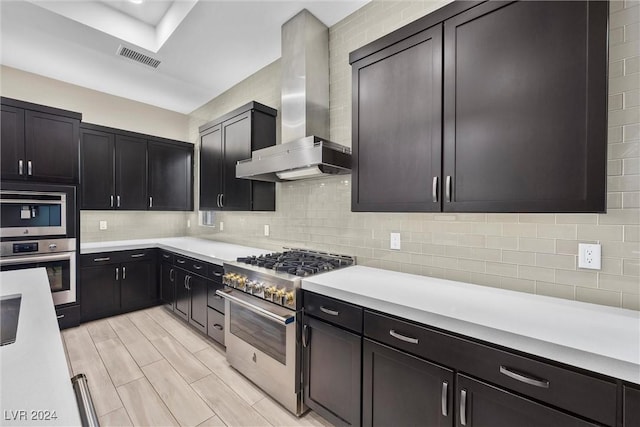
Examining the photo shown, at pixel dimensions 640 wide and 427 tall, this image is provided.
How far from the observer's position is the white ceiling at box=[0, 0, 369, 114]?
2355mm

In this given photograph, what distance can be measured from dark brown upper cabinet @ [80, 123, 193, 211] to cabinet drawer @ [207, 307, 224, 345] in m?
2.18

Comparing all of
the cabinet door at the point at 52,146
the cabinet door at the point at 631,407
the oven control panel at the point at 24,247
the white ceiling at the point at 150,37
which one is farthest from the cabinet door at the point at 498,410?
the cabinet door at the point at 52,146

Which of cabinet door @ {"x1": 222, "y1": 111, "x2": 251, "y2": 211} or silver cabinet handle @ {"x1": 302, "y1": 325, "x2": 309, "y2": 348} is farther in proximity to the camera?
cabinet door @ {"x1": 222, "y1": 111, "x2": 251, "y2": 211}

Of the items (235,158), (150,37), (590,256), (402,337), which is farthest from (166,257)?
(590,256)

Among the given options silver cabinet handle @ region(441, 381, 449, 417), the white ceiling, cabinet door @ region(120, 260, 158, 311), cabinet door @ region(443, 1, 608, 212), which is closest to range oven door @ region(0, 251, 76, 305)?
cabinet door @ region(120, 260, 158, 311)

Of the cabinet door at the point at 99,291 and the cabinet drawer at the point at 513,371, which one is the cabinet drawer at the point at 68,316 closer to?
the cabinet door at the point at 99,291

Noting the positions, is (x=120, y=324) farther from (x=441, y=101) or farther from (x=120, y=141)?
(x=441, y=101)

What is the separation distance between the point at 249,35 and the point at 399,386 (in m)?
3.12

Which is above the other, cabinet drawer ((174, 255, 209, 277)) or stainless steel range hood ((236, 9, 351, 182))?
stainless steel range hood ((236, 9, 351, 182))

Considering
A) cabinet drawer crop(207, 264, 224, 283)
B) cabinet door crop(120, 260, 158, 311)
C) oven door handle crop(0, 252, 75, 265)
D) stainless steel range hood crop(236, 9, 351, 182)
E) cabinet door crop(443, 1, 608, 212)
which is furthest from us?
cabinet door crop(120, 260, 158, 311)

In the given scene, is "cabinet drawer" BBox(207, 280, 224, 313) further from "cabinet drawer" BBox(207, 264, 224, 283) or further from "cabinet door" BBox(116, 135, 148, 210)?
"cabinet door" BBox(116, 135, 148, 210)

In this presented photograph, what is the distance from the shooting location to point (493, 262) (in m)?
1.68

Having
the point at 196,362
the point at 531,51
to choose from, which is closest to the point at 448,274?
the point at 531,51

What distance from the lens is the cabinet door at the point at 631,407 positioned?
85 centimetres
